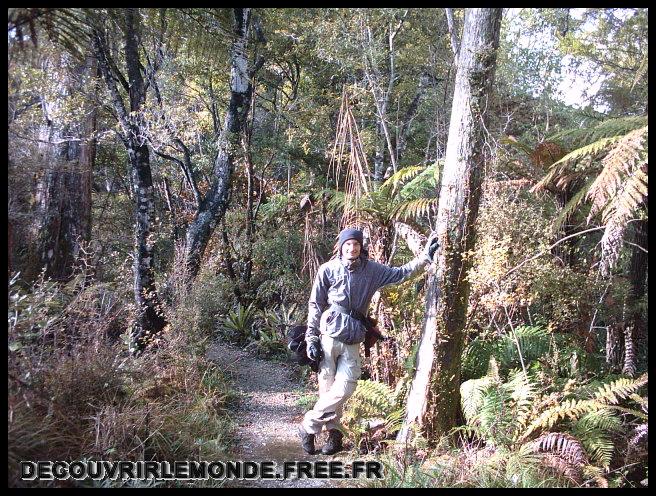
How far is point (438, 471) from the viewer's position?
3.97 m

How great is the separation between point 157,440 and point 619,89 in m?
9.38

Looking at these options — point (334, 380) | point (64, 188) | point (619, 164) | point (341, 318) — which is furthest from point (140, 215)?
point (619, 164)

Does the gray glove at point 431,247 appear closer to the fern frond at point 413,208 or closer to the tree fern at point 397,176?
the fern frond at point 413,208

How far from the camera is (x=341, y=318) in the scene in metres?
4.60

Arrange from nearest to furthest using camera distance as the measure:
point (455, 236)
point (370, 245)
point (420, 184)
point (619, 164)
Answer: point (619, 164) → point (455, 236) → point (370, 245) → point (420, 184)

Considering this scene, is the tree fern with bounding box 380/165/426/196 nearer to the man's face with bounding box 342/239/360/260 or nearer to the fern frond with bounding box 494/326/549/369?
the man's face with bounding box 342/239/360/260

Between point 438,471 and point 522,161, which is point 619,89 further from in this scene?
point 438,471

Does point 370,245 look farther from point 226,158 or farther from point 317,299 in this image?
point 226,158

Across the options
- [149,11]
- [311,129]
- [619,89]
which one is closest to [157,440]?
[149,11]

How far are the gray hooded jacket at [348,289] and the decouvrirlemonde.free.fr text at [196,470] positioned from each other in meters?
1.18

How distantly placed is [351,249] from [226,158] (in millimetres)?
4096

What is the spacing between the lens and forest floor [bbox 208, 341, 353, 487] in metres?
4.84

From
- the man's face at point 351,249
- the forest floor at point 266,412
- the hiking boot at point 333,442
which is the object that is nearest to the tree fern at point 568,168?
the man's face at point 351,249

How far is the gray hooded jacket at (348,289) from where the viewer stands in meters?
4.58
